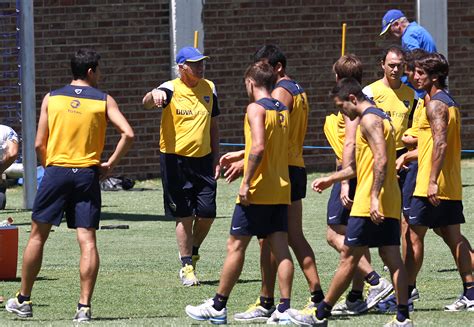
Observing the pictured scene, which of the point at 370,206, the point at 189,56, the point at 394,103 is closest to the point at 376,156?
the point at 370,206

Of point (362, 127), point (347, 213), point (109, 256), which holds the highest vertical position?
point (362, 127)

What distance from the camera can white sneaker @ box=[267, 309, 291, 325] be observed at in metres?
9.33

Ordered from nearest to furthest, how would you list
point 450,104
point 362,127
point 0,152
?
point 362,127
point 450,104
point 0,152

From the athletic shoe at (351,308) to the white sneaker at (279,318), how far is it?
0.76 m

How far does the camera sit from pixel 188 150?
12.2 metres

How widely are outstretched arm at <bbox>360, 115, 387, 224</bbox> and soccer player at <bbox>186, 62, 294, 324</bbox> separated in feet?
2.53

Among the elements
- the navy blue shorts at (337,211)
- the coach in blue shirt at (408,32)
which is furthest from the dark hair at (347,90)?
the coach in blue shirt at (408,32)

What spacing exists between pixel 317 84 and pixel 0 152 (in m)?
10.4

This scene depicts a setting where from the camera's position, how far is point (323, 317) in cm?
912

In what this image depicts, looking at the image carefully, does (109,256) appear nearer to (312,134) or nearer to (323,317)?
(323,317)

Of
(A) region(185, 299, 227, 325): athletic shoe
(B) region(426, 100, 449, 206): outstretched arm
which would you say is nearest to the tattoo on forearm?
(A) region(185, 299, 227, 325): athletic shoe

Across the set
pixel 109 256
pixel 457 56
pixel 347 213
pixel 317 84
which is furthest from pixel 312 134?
pixel 347 213

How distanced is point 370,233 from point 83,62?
8.39ft

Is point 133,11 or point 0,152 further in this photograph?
point 133,11
